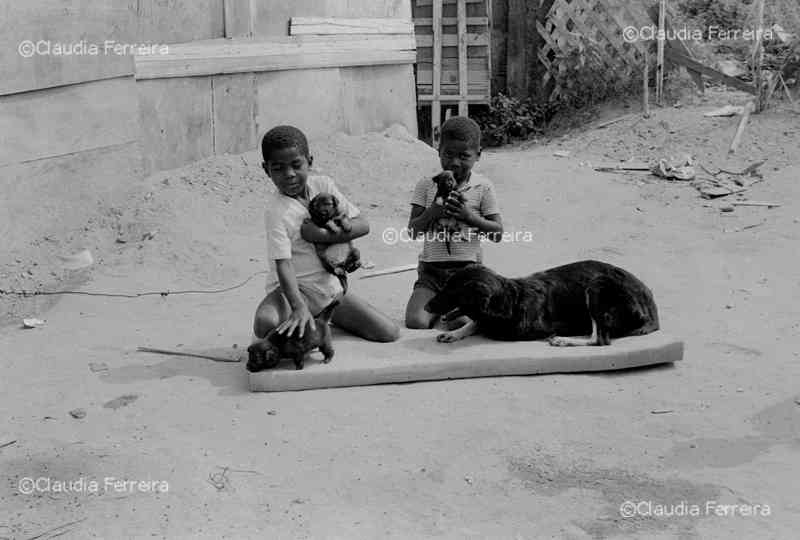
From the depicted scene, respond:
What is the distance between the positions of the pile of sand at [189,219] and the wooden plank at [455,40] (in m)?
4.74

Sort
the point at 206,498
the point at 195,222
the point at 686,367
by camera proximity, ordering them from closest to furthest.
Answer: the point at 206,498 < the point at 686,367 < the point at 195,222

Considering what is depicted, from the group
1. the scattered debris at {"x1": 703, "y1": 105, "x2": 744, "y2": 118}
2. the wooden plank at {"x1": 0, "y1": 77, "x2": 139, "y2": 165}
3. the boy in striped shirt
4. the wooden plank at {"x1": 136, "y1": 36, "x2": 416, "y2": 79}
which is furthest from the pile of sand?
the scattered debris at {"x1": 703, "y1": 105, "x2": 744, "y2": 118}

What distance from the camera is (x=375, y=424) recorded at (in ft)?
15.3

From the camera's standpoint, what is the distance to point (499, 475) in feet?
13.7

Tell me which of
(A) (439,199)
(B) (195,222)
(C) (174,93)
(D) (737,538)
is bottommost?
(D) (737,538)

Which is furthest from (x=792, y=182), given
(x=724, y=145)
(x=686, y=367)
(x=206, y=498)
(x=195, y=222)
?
(x=206, y=498)

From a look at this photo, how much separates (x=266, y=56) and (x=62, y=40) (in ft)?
8.21

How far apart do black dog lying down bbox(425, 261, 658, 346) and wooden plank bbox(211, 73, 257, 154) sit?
446 cm

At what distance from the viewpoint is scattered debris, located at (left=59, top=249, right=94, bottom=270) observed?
7.47 meters

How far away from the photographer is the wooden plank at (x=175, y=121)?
28.0ft

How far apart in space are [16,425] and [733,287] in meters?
5.14

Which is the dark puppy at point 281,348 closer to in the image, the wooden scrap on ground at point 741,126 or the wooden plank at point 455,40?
the wooden scrap on ground at point 741,126

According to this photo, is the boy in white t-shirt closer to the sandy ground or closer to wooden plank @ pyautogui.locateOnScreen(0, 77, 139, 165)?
the sandy ground

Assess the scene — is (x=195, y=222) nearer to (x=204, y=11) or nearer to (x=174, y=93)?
(x=174, y=93)
